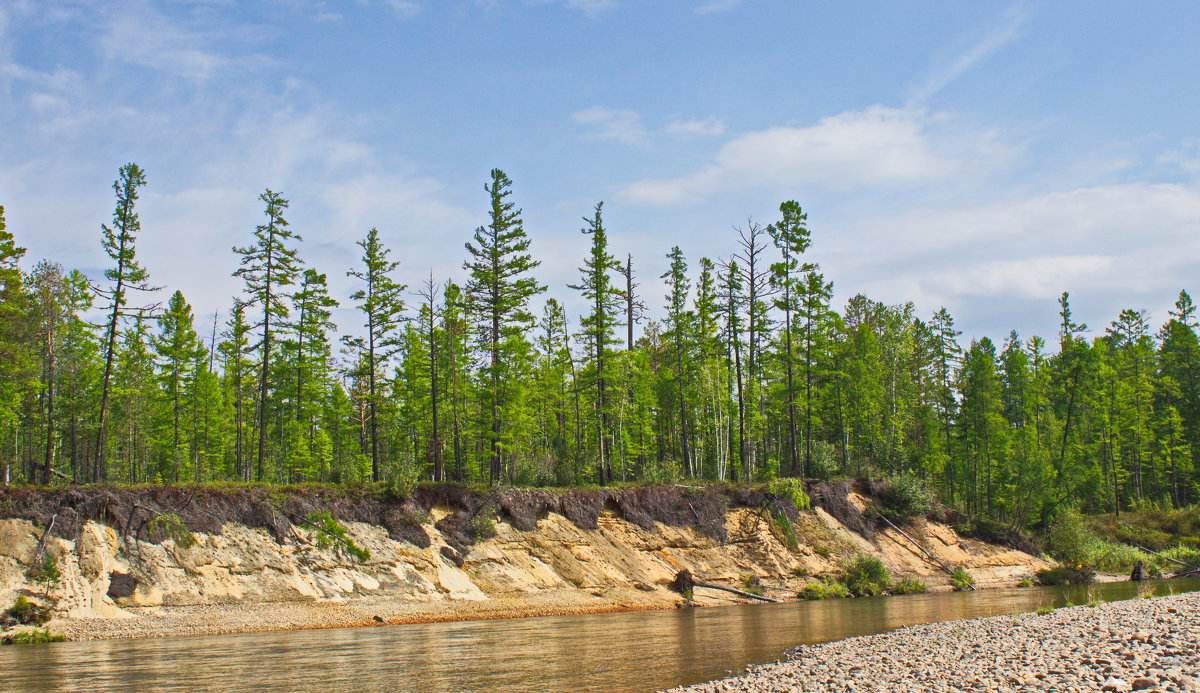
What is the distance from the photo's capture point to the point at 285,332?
139 ft

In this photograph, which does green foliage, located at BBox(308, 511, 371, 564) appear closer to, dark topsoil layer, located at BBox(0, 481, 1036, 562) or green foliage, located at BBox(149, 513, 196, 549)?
dark topsoil layer, located at BBox(0, 481, 1036, 562)

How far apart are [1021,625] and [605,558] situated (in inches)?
780

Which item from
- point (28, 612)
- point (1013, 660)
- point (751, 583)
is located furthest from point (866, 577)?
point (28, 612)

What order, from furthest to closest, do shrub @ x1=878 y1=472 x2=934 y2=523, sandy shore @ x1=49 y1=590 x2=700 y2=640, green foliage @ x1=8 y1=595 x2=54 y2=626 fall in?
shrub @ x1=878 y1=472 x2=934 y2=523 < sandy shore @ x1=49 y1=590 x2=700 y2=640 < green foliage @ x1=8 y1=595 x2=54 y2=626

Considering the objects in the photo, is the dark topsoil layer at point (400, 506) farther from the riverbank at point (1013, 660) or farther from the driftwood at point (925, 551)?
the riverbank at point (1013, 660)

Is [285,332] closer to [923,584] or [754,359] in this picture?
[754,359]

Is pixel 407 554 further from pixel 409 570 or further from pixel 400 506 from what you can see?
pixel 400 506

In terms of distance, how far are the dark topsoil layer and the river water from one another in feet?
18.9

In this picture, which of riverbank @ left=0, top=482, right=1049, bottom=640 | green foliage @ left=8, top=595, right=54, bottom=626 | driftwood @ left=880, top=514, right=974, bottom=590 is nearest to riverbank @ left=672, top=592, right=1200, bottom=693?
riverbank @ left=0, top=482, right=1049, bottom=640

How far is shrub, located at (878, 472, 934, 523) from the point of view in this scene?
4678 cm

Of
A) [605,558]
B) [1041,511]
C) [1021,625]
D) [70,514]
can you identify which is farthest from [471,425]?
[1041,511]

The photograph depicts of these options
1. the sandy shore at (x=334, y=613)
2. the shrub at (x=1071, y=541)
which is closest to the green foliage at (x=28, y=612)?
the sandy shore at (x=334, y=613)

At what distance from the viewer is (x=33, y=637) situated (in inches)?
851

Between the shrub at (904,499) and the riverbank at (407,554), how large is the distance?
1293mm
